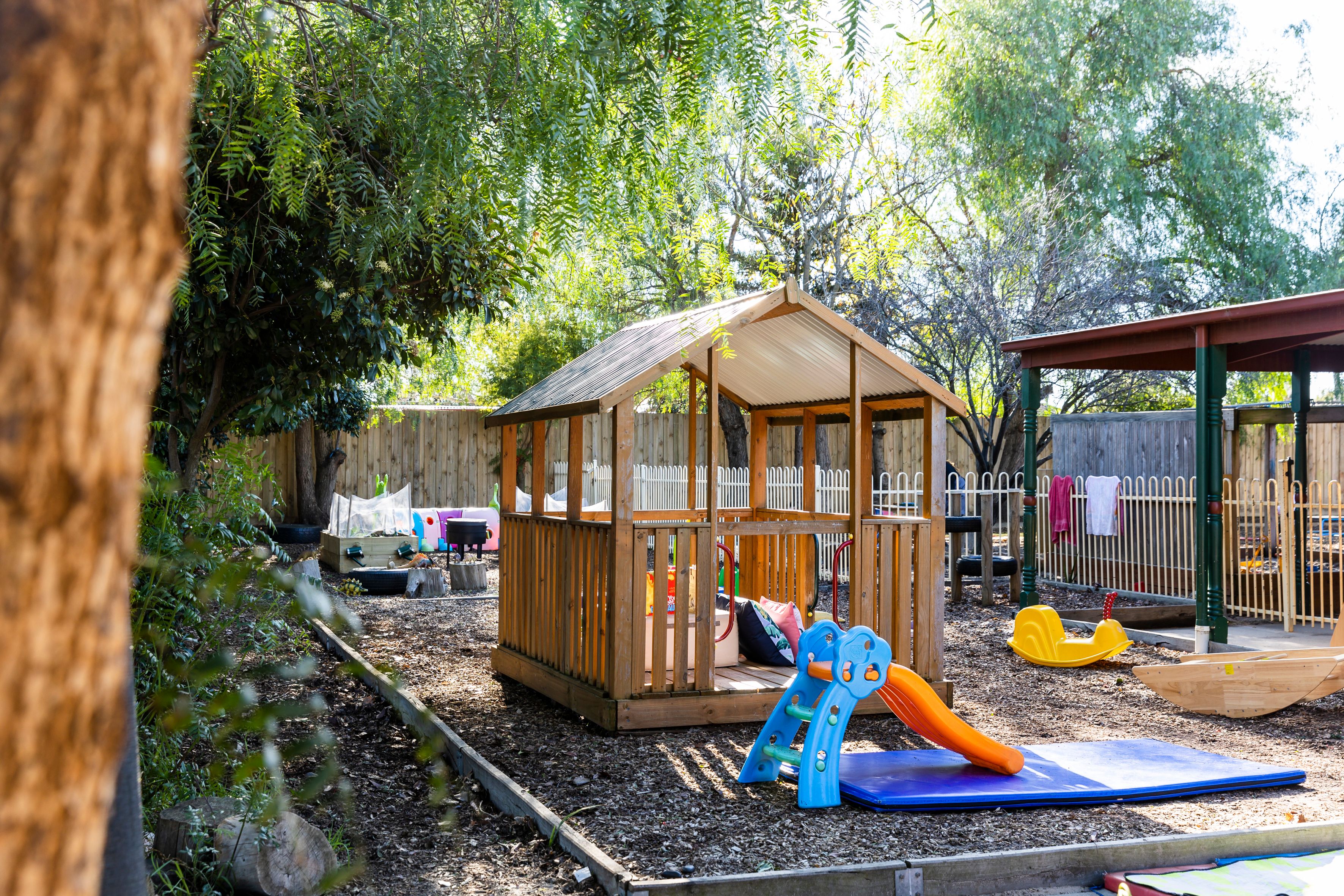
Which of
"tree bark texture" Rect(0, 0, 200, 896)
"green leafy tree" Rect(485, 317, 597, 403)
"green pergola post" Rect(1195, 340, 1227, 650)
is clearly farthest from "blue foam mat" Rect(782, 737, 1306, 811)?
"green leafy tree" Rect(485, 317, 597, 403)

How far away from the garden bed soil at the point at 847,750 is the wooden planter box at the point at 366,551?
507 cm

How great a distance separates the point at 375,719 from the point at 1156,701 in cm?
557

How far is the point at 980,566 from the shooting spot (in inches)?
520

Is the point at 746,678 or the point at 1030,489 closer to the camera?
the point at 746,678

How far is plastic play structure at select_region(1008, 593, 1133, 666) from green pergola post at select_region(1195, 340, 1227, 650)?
82cm

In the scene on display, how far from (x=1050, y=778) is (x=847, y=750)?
1.22 metres

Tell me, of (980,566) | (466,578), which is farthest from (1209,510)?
(466,578)

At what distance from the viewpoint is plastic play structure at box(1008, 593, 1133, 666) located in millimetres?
9266

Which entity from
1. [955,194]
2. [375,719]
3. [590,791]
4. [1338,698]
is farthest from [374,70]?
[955,194]

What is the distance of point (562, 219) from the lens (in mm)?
3791

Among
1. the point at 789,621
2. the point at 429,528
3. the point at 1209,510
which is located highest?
the point at 1209,510

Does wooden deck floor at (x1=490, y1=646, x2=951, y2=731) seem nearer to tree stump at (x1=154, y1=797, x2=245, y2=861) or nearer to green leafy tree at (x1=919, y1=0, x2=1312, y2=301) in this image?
tree stump at (x1=154, y1=797, x2=245, y2=861)

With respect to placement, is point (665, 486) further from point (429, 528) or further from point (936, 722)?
point (936, 722)

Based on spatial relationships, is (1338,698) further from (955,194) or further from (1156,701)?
(955,194)
